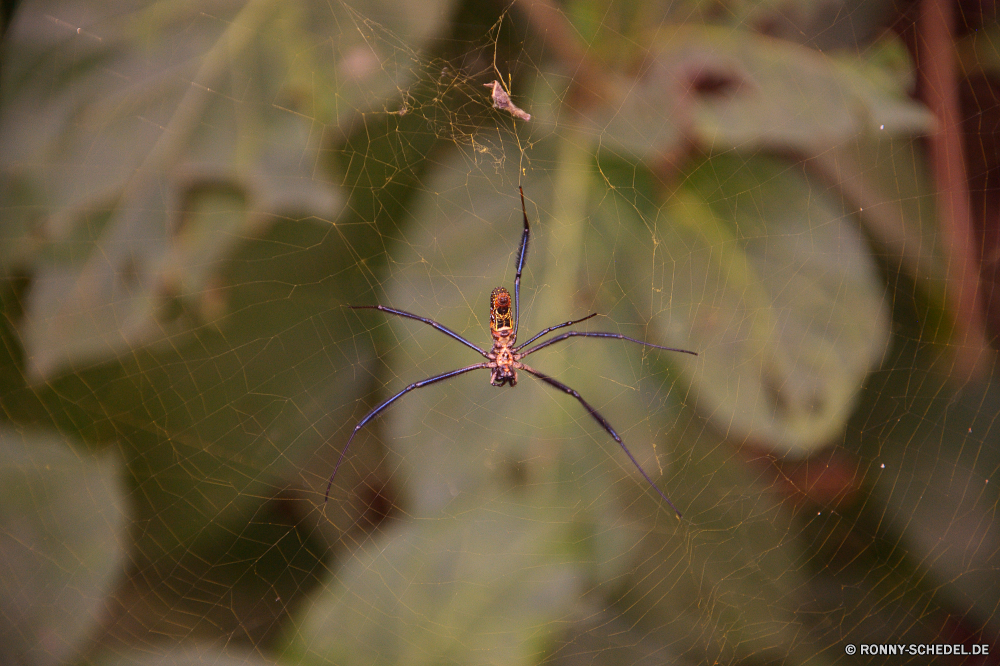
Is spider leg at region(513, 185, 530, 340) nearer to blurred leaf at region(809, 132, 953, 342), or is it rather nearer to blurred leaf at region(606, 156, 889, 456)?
blurred leaf at region(606, 156, 889, 456)

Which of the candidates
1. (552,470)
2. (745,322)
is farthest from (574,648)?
(745,322)

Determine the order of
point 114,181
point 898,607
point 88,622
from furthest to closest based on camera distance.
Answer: point 898,607 → point 88,622 → point 114,181

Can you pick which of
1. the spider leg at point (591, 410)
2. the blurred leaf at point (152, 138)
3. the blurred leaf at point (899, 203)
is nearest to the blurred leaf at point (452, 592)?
Result: the spider leg at point (591, 410)

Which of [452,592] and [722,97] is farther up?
[722,97]

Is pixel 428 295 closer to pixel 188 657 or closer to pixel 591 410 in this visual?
pixel 591 410

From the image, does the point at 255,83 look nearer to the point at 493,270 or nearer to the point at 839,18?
the point at 493,270

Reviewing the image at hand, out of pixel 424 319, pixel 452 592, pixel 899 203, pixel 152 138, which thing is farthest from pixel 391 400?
→ pixel 899 203
